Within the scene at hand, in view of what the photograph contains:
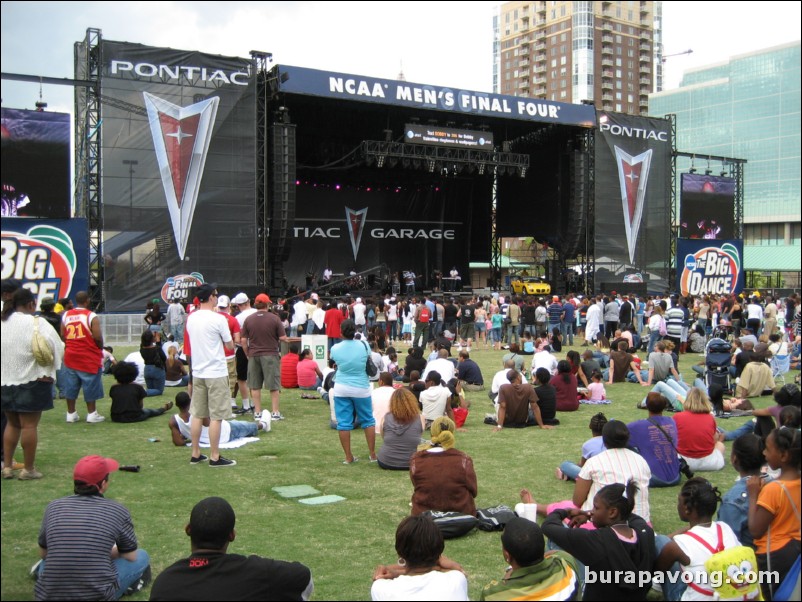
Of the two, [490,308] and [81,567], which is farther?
[490,308]

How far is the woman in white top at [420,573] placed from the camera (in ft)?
9.76

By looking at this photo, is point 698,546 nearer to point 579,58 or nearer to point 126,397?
point 126,397

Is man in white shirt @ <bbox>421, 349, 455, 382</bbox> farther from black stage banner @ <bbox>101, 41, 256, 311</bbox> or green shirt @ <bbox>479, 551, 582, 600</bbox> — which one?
black stage banner @ <bbox>101, 41, 256, 311</bbox>

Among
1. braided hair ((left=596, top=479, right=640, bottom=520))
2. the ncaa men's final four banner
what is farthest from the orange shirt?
the ncaa men's final four banner

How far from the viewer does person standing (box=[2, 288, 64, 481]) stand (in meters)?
2.55

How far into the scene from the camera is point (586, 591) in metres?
3.61

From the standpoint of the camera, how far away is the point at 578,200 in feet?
88.0

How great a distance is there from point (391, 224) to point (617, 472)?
95.6ft

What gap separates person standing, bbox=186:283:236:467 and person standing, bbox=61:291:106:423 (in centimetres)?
185

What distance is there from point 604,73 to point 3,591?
301 feet

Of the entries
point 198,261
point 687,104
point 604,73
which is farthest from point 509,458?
point 604,73

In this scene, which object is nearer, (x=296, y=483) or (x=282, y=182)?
(x=296, y=483)

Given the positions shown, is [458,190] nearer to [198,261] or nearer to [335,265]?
[335,265]

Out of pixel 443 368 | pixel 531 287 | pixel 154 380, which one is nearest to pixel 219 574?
pixel 443 368
